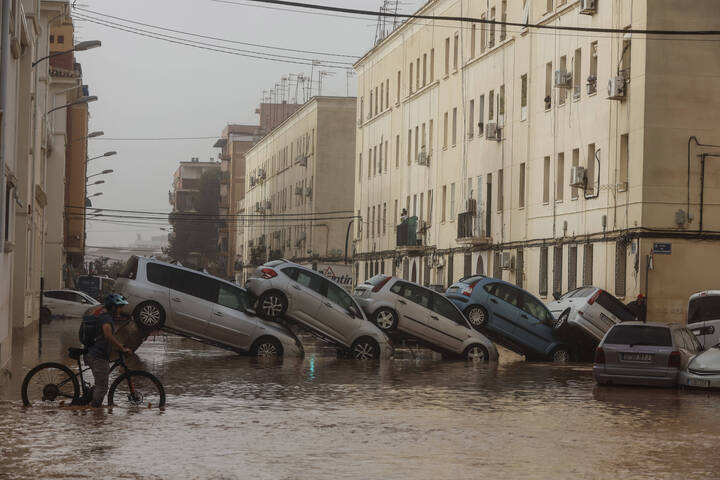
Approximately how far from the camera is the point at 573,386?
2512cm

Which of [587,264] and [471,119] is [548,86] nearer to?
[587,264]

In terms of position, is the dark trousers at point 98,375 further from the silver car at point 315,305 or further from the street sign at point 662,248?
the street sign at point 662,248

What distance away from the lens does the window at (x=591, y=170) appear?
42812 millimetres

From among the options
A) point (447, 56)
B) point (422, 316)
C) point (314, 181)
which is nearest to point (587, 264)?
point (422, 316)

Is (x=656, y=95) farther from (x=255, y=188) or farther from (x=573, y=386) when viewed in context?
(x=255, y=188)

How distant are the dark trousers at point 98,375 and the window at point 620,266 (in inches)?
988

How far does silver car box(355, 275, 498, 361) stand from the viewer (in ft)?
107

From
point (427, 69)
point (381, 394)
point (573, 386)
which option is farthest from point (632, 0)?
point (427, 69)

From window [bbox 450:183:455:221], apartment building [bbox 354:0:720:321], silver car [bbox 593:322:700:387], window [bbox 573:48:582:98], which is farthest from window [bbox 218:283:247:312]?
window [bbox 450:183:455:221]

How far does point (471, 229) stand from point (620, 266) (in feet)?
53.0

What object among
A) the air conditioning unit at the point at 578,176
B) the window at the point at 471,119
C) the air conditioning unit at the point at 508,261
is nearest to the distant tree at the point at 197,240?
the window at the point at 471,119

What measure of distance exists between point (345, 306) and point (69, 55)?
169 ft

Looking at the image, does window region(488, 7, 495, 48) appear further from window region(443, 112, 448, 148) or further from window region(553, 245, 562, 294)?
window region(553, 245, 562, 294)

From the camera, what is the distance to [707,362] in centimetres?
2481
